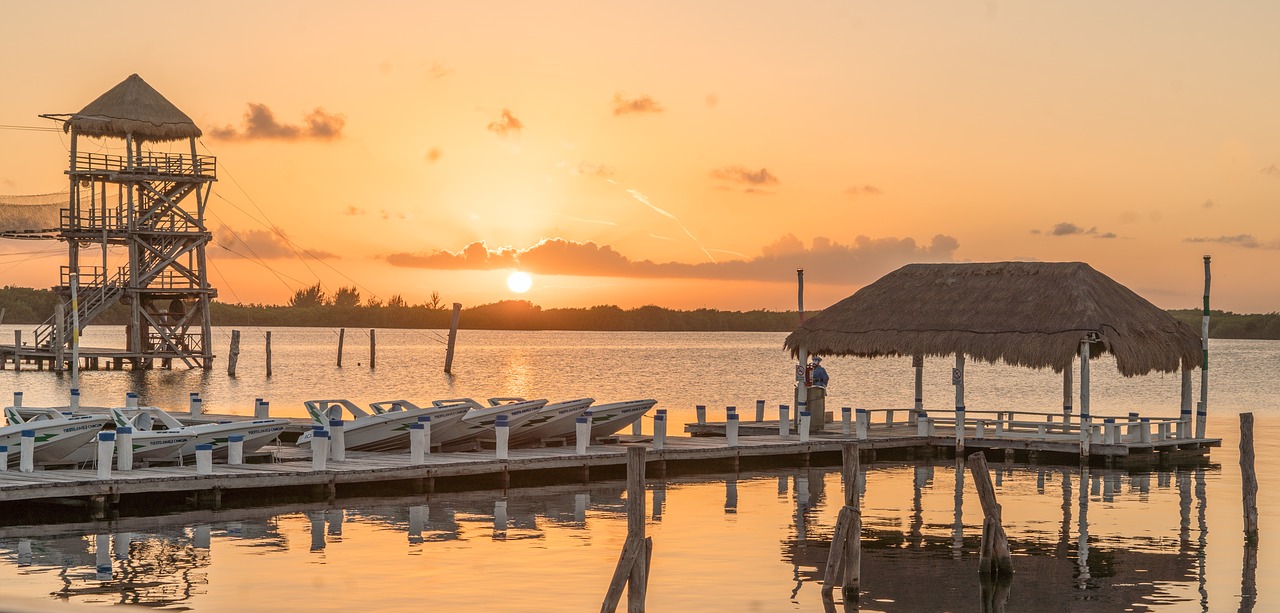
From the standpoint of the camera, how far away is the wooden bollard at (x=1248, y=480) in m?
23.5

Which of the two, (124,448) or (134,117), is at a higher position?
(134,117)

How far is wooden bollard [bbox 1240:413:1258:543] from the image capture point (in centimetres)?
2352

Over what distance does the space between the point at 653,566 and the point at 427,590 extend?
12.1ft

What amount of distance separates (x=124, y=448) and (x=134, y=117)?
53.0 meters

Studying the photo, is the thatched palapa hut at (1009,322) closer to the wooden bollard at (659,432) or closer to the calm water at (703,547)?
the calm water at (703,547)

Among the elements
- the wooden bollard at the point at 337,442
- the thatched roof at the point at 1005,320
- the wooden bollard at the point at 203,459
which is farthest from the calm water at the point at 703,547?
the thatched roof at the point at 1005,320

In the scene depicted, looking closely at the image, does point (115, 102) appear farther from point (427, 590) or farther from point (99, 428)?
point (427, 590)

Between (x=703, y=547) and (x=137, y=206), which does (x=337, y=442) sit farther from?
(x=137, y=206)

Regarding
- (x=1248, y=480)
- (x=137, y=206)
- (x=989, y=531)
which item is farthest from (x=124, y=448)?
(x=137, y=206)

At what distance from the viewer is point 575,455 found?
29.9 meters

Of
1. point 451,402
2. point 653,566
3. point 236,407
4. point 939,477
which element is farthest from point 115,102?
point 653,566

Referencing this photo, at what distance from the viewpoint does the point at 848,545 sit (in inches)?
741

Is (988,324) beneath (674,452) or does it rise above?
above

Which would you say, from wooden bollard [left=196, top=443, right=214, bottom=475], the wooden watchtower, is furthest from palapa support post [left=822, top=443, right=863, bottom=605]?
the wooden watchtower
